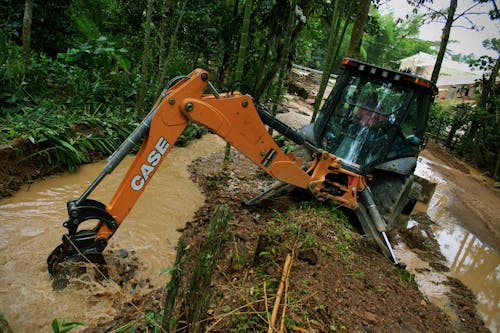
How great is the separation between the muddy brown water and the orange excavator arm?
0.28 m

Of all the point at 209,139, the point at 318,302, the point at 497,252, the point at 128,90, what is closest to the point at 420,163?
the point at 497,252

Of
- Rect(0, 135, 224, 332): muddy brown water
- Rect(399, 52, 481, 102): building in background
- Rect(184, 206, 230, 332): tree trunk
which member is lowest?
Rect(0, 135, 224, 332): muddy brown water

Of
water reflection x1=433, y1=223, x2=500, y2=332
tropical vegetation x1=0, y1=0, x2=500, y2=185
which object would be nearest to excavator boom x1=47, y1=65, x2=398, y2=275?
tropical vegetation x1=0, y1=0, x2=500, y2=185

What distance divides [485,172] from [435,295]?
9.37 metres

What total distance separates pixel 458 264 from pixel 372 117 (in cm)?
262

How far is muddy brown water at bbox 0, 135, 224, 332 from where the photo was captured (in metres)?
2.57

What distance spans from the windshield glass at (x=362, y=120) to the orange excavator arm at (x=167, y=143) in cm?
93

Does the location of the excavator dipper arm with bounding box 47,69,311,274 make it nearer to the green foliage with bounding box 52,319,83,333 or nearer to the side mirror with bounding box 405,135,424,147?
the green foliage with bounding box 52,319,83,333

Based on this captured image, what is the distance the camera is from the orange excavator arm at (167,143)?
103 inches

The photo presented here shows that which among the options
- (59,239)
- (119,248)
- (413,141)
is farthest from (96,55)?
(413,141)

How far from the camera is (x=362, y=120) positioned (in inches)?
174

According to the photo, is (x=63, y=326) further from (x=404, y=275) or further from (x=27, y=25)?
(x=27, y=25)

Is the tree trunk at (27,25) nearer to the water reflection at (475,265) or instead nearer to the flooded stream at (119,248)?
the flooded stream at (119,248)

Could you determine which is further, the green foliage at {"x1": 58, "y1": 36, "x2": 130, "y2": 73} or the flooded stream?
the green foliage at {"x1": 58, "y1": 36, "x2": 130, "y2": 73}
